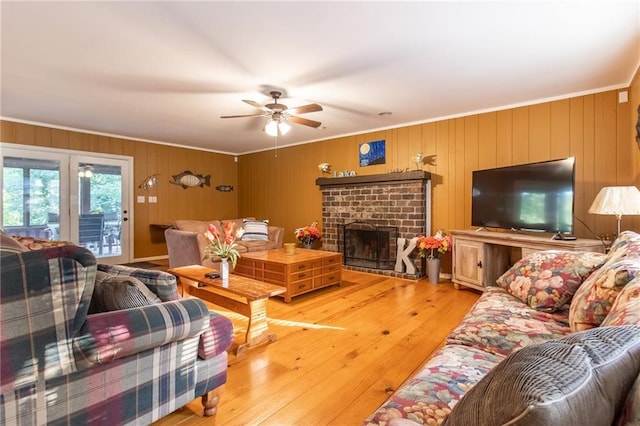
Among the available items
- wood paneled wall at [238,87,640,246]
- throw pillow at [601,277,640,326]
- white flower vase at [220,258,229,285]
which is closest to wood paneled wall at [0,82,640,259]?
wood paneled wall at [238,87,640,246]

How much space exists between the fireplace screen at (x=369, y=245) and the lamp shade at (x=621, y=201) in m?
2.65

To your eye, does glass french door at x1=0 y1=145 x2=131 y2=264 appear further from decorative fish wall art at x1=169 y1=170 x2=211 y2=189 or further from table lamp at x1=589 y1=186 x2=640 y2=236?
table lamp at x1=589 y1=186 x2=640 y2=236

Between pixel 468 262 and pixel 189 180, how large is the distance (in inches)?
218

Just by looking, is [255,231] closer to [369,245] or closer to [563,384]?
[369,245]

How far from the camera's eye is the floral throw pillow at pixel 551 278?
5.77ft

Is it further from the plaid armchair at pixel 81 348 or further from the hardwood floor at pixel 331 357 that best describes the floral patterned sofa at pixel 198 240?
the plaid armchair at pixel 81 348

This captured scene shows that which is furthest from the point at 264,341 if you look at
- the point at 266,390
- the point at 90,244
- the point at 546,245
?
the point at 90,244

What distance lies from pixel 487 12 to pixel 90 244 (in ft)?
20.9

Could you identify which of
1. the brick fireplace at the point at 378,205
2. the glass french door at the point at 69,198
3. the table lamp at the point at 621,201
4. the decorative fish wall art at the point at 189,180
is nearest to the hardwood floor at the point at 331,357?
the brick fireplace at the point at 378,205

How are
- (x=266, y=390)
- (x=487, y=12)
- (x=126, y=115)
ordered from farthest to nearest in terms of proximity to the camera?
(x=126, y=115) → (x=487, y=12) → (x=266, y=390)

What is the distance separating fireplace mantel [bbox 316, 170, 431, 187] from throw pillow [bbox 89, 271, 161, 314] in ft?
13.0

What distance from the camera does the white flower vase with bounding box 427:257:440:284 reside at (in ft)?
14.0

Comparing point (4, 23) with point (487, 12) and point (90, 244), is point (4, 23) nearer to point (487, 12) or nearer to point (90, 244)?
point (487, 12)

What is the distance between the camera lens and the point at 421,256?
454 cm
